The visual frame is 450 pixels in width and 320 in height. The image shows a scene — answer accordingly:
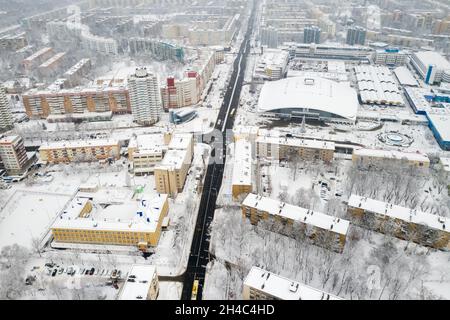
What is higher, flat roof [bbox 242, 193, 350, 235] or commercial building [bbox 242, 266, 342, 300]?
commercial building [bbox 242, 266, 342, 300]

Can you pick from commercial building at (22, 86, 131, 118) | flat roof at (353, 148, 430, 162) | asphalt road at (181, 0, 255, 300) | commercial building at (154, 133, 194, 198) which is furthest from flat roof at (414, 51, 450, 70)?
commercial building at (22, 86, 131, 118)

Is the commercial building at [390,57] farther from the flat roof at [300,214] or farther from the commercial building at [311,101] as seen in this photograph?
the flat roof at [300,214]

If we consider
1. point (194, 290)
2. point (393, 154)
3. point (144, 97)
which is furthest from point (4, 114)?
point (393, 154)

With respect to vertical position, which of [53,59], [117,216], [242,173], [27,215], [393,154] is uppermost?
[53,59]

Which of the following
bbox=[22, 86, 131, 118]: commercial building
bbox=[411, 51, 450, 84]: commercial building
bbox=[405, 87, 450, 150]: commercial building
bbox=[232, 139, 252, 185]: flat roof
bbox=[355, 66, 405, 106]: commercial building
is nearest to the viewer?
bbox=[232, 139, 252, 185]: flat roof

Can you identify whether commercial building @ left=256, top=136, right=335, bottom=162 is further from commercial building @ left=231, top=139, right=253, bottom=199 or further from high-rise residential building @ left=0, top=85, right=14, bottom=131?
high-rise residential building @ left=0, top=85, right=14, bottom=131

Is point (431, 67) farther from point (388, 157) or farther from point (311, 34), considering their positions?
point (388, 157)
